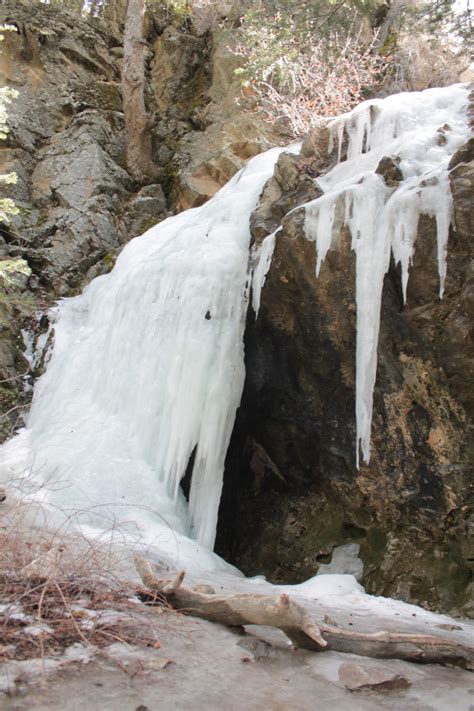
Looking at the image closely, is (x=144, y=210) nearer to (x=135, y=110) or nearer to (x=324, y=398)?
(x=135, y=110)

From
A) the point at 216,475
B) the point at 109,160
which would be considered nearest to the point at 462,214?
the point at 216,475

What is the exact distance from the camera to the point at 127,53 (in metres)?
11.0

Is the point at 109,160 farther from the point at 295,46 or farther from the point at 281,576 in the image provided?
the point at 281,576

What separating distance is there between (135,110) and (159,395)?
7157 millimetres

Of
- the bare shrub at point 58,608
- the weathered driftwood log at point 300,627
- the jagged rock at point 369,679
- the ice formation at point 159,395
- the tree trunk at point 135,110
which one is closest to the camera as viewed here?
the bare shrub at point 58,608

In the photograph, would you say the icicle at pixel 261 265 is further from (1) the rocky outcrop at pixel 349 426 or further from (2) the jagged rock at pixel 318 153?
(2) the jagged rock at pixel 318 153

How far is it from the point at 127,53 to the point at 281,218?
7161 mm

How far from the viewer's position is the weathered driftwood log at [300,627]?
2.34m

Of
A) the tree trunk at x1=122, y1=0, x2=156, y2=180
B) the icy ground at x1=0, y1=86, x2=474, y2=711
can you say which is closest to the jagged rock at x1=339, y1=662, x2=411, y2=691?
the icy ground at x1=0, y1=86, x2=474, y2=711

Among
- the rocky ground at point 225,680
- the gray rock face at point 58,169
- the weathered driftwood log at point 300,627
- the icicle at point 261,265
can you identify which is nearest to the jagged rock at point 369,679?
the rocky ground at point 225,680

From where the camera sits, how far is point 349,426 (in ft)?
17.0

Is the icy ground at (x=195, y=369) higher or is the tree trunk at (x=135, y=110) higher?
the tree trunk at (x=135, y=110)

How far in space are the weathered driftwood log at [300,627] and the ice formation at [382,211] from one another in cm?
219

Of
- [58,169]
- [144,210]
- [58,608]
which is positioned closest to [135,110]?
[58,169]
